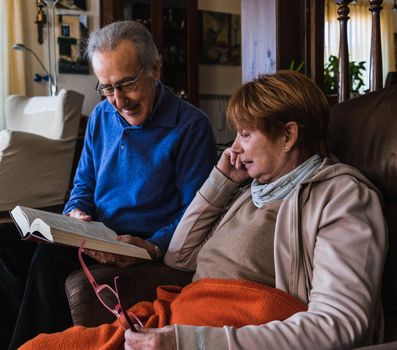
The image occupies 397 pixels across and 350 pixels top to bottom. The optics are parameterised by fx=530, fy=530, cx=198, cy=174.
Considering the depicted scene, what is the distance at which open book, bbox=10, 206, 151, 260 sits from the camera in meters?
1.10

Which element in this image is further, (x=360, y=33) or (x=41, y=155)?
(x=360, y=33)

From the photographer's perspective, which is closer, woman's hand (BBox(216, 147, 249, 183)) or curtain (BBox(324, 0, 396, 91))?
woman's hand (BBox(216, 147, 249, 183))

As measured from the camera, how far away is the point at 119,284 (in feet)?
4.11

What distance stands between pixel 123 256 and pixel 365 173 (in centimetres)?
61

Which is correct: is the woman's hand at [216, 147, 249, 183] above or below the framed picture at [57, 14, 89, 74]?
below

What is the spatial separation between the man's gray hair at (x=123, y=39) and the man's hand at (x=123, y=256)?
49 cm

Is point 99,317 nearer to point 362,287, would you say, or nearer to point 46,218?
point 46,218

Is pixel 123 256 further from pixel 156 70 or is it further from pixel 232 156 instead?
pixel 156 70

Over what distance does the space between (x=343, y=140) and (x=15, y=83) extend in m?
3.95

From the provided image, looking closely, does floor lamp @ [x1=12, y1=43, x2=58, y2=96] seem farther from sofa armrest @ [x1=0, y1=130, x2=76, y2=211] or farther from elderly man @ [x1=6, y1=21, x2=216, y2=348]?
elderly man @ [x1=6, y1=21, x2=216, y2=348]

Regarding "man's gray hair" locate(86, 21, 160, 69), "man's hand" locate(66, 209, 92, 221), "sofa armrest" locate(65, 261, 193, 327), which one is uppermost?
"man's gray hair" locate(86, 21, 160, 69)

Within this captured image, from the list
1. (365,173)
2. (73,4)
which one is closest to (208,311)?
(365,173)

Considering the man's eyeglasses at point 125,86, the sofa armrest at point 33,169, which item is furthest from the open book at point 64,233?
the sofa armrest at point 33,169

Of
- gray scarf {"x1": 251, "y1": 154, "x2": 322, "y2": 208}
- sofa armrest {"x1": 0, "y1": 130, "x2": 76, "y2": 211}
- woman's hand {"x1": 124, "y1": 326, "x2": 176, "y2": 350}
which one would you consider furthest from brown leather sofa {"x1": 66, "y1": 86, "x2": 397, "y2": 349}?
sofa armrest {"x1": 0, "y1": 130, "x2": 76, "y2": 211}
